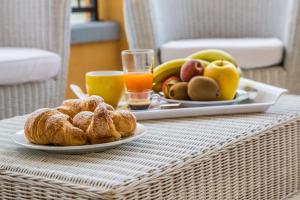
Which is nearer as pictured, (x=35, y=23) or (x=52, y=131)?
(x=52, y=131)

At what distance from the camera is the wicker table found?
3.20ft

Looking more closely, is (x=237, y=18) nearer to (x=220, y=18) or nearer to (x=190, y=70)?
(x=220, y=18)

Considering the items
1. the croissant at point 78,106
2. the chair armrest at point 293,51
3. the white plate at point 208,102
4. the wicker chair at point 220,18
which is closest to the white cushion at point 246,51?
the chair armrest at point 293,51

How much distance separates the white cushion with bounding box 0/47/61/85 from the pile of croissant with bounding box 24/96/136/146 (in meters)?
1.02

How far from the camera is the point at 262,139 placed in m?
1.33

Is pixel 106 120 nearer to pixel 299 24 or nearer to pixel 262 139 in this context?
pixel 262 139

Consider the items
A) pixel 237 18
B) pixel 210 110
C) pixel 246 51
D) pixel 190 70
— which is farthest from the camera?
pixel 237 18

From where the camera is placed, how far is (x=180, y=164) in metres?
1.06

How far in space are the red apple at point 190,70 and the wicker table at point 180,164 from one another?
19cm

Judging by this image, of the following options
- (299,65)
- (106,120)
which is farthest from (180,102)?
(299,65)

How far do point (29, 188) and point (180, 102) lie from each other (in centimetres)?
57

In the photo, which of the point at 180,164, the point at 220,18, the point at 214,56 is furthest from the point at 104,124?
the point at 220,18

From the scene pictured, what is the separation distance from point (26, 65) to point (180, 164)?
1270 mm

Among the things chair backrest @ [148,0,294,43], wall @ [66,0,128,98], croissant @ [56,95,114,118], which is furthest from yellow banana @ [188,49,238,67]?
wall @ [66,0,128,98]
